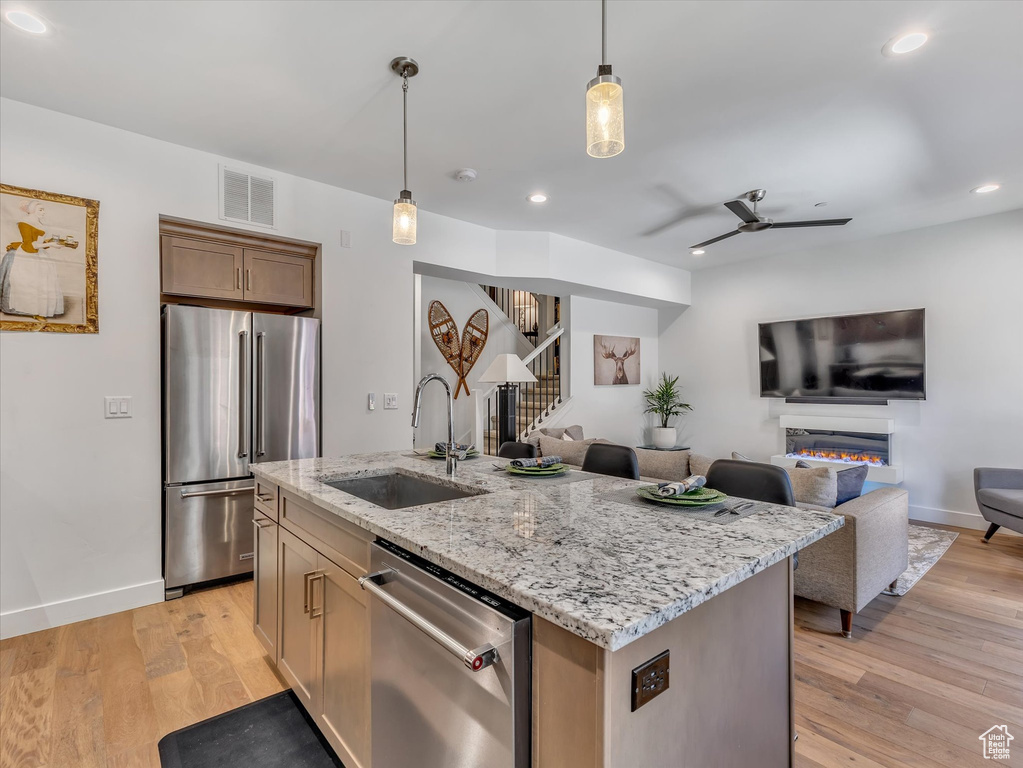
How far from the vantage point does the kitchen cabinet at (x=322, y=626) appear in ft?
4.90

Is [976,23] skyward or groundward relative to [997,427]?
skyward

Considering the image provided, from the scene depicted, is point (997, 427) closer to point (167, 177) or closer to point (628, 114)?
point (628, 114)

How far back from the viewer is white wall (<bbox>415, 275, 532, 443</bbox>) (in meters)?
6.39

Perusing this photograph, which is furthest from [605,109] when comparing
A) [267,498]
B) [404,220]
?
[267,498]

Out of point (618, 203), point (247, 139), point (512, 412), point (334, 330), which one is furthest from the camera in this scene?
point (512, 412)

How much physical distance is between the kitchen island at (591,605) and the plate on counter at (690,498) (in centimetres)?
4

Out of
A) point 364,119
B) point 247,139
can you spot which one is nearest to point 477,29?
point 364,119

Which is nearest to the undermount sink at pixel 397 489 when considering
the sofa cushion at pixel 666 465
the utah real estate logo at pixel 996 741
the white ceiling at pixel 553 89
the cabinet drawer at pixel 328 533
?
→ the cabinet drawer at pixel 328 533

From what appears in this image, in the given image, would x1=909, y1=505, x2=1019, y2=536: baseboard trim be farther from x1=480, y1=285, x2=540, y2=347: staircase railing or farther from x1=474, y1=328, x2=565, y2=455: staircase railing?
x1=480, y1=285, x2=540, y2=347: staircase railing

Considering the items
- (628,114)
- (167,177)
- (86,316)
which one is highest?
(628,114)

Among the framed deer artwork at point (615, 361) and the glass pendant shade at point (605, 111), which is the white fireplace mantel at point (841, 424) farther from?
the glass pendant shade at point (605, 111)

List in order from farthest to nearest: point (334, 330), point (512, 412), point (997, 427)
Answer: point (512, 412) → point (997, 427) → point (334, 330)

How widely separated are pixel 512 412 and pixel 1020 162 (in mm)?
4416

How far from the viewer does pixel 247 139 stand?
304cm
